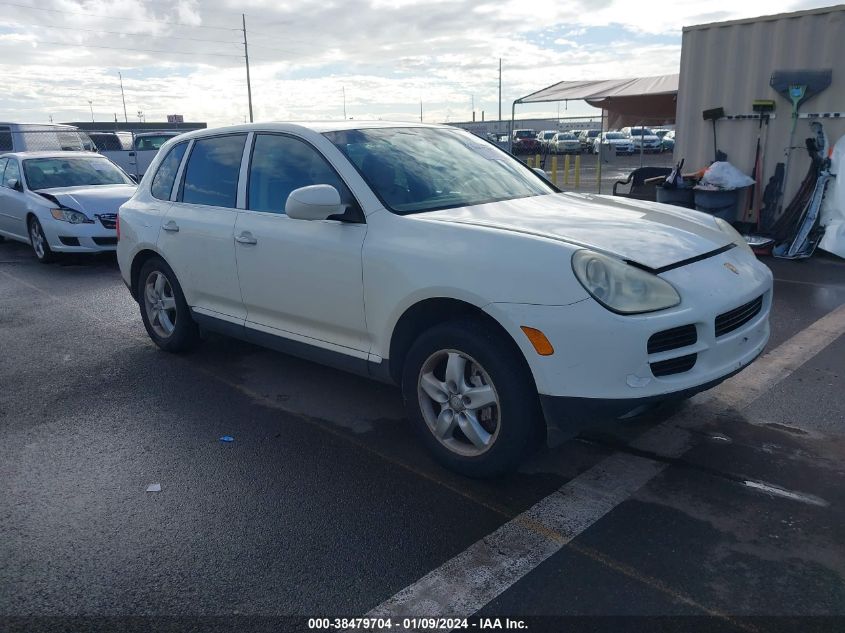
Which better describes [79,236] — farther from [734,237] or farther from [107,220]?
[734,237]

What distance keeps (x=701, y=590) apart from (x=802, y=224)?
7.99 m

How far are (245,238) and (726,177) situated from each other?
25.5ft

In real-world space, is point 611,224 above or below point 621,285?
above

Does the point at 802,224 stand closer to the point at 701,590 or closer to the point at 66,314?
the point at 701,590

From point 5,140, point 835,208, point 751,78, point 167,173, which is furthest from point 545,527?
point 5,140

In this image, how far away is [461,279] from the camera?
10.9 ft

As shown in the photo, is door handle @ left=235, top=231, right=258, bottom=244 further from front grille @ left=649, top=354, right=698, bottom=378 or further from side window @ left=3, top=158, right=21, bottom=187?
side window @ left=3, top=158, right=21, bottom=187

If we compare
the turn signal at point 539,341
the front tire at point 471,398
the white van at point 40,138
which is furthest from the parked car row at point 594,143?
the turn signal at point 539,341

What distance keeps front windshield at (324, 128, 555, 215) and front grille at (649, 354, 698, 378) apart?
1.49 meters

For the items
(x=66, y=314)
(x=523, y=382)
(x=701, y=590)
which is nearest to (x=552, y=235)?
(x=523, y=382)

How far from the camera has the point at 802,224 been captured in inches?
365

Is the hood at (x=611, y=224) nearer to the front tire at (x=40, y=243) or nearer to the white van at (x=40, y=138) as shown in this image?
the front tire at (x=40, y=243)

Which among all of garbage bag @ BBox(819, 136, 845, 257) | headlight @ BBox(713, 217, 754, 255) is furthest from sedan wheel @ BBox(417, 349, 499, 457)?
garbage bag @ BBox(819, 136, 845, 257)

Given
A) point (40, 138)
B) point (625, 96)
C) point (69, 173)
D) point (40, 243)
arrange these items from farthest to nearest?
point (40, 138), point (625, 96), point (69, 173), point (40, 243)
